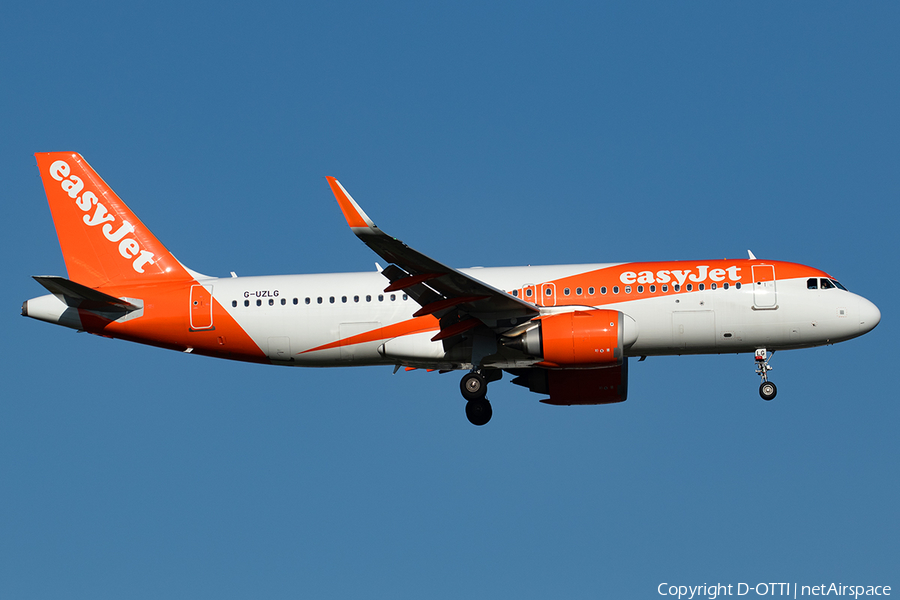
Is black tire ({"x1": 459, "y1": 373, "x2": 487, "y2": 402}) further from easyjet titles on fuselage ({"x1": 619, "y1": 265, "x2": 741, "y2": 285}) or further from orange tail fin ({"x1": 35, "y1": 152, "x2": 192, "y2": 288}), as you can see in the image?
orange tail fin ({"x1": 35, "y1": 152, "x2": 192, "y2": 288})

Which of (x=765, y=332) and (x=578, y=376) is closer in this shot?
(x=765, y=332)

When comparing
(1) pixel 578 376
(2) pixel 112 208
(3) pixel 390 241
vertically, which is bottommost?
(1) pixel 578 376

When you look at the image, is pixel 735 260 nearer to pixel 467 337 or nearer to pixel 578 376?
pixel 578 376

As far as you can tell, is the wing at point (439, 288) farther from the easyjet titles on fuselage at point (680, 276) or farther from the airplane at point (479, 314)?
the easyjet titles on fuselage at point (680, 276)

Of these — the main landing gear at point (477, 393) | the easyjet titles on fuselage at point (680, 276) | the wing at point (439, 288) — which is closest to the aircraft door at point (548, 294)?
the wing at point (439, 288)

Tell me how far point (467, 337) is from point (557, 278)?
3.39 m

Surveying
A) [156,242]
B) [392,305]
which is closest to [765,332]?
[392,305]

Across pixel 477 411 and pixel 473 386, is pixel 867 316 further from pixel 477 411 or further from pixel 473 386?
pixel 477 411

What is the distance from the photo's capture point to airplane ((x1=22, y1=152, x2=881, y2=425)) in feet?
103

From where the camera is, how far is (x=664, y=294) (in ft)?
106

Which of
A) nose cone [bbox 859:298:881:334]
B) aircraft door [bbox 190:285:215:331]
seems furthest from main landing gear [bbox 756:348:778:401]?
aircraft door [bbox 190:285:215:331]

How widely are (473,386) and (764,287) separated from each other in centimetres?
948

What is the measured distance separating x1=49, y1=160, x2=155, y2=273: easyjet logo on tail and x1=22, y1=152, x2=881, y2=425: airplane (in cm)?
24

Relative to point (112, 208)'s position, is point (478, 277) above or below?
below
